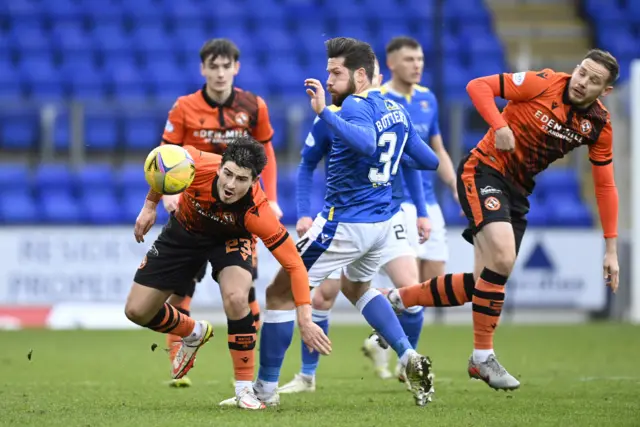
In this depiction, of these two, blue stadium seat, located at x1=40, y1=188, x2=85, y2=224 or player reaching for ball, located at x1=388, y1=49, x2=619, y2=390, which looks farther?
blue stadium seat, located at x1=40, y1=188, x2=85, y2=224

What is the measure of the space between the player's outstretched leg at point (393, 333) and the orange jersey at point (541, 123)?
1235mm

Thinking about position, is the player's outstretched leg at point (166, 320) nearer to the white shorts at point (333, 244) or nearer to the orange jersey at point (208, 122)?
the white shorts at point (333, 244)

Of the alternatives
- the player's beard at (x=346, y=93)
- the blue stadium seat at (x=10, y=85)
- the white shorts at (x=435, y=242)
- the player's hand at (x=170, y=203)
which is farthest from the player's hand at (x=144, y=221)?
the blue stadium seat at (x=10, y=85)

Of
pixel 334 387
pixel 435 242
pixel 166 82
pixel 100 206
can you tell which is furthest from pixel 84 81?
pixel 334 387

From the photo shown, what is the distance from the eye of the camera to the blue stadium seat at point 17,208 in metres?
14.8

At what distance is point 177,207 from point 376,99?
1.38m

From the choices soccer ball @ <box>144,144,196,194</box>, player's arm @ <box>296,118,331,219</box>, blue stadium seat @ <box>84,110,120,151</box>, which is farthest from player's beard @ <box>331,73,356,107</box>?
blue stadium seat @ <box>84,110,120,151</box>

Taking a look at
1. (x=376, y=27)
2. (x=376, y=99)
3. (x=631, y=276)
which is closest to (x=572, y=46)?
(x=376, y=27)

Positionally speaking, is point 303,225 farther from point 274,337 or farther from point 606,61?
point 606,61

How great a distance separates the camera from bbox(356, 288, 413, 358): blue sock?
6562mm

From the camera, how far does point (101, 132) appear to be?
1639cm

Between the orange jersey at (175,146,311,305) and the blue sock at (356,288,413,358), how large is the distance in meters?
0.72

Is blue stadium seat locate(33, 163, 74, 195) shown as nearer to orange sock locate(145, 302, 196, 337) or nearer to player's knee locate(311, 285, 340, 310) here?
player's knee locate(311, 285, 340, 310)

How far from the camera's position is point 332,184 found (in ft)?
21.8
